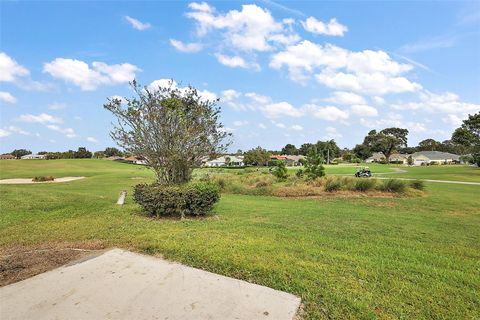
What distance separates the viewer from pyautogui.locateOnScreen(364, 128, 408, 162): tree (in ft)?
371

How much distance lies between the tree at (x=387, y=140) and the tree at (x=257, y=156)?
162 ft

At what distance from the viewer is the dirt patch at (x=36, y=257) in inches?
186

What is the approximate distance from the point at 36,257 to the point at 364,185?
17.8m

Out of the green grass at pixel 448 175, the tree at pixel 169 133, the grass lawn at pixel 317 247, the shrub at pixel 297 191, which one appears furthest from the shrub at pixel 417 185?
the green grass at pixel 448 175

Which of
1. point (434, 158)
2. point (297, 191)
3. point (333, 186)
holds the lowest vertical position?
point (297, 191)

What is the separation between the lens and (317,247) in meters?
6.20

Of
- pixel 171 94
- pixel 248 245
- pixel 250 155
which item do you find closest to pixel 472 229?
pixel 248 245

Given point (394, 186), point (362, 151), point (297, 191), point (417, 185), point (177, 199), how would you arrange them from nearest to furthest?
point (177, 199)
point (394, 186)
point (297, 191)
point (417, 185)
point (362, 151)

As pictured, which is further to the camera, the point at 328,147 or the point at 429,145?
the point at 429,145

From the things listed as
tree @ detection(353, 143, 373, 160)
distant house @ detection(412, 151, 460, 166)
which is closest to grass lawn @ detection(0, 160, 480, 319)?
distant house @ detection(412, 151, 460, 166)

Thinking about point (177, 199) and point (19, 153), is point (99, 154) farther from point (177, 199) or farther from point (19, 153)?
point (177, 199)

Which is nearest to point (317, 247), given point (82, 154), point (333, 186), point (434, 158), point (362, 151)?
Answer: point (333, 186)

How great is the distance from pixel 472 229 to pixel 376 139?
115740mm

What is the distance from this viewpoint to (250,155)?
87688mm
